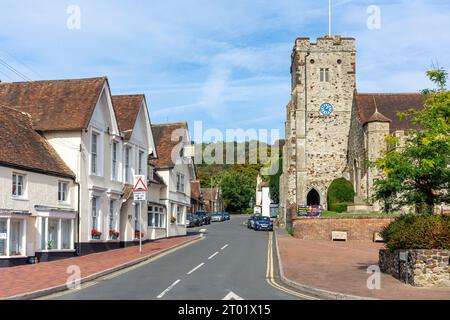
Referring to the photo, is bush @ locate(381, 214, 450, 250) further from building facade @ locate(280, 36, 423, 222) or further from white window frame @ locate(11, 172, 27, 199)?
building facade @ locate(280, 36, 423, 222)

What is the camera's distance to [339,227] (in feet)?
137

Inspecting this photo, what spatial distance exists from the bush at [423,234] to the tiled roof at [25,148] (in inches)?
596

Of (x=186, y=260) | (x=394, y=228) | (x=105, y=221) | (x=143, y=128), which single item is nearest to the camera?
(x=394, y=228)

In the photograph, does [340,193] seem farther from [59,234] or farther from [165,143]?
[59,234]

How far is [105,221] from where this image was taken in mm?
33469

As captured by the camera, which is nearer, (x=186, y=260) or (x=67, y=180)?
(x=186, y=260)

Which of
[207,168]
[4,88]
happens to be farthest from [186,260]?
[207,168]

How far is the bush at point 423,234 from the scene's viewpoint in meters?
18.7

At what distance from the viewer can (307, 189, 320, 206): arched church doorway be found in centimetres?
6500

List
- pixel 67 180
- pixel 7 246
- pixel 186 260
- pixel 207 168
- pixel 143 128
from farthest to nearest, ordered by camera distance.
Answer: pixel 207 168
pixel 143 128
pixel 67 180
pixel 186 260
pixel 7 246

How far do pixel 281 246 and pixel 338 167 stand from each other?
30.6m

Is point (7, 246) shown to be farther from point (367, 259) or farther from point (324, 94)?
point (324, 94)

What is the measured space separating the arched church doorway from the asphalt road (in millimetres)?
36344

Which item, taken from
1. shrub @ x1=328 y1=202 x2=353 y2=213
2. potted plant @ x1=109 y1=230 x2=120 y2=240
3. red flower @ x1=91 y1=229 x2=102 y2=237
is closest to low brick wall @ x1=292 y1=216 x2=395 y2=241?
shrub @ x1=328 y1=202 x2=353 y2=213
